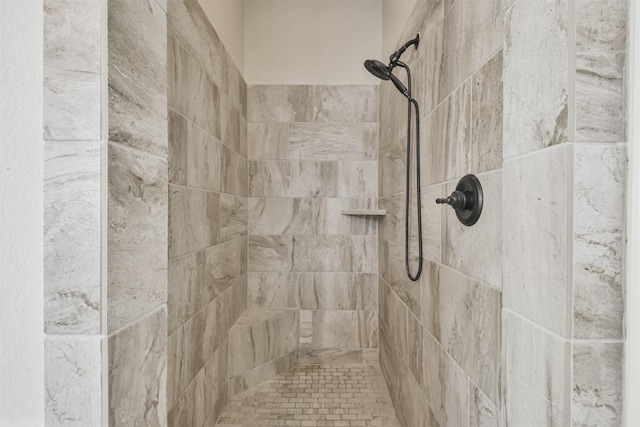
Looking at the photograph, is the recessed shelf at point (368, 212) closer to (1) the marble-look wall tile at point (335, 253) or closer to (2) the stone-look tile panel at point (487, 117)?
(1) the marble-look wall tile at point (335, 253)

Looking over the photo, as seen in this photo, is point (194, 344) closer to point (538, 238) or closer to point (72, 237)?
point (72, 237)

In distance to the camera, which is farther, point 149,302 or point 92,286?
point 149,302

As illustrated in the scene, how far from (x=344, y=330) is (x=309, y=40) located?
2.17m

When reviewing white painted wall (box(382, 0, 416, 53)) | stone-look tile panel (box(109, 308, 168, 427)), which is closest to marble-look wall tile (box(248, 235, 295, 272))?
white painted wall (box(382, 0, 416, 53))

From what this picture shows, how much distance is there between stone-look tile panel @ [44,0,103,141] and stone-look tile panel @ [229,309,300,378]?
1818mm

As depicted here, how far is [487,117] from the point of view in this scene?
0.89 meters

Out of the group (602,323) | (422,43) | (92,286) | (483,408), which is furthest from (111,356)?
(422,43)

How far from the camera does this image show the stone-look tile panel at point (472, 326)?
84 cm

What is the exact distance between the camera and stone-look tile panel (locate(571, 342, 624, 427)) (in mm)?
505

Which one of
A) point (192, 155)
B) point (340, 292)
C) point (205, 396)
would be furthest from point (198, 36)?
point (340, 292)

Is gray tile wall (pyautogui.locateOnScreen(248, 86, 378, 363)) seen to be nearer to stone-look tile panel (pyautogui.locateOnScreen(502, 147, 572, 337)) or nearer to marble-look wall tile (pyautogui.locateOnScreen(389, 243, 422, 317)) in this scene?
marble-look wall tile (pyautogui.locateOnScreen(389, 243, 422, 317))

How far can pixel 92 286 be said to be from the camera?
0.49 m

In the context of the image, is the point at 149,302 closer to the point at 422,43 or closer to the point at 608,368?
the point at 608,368

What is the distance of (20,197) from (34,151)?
7cm
